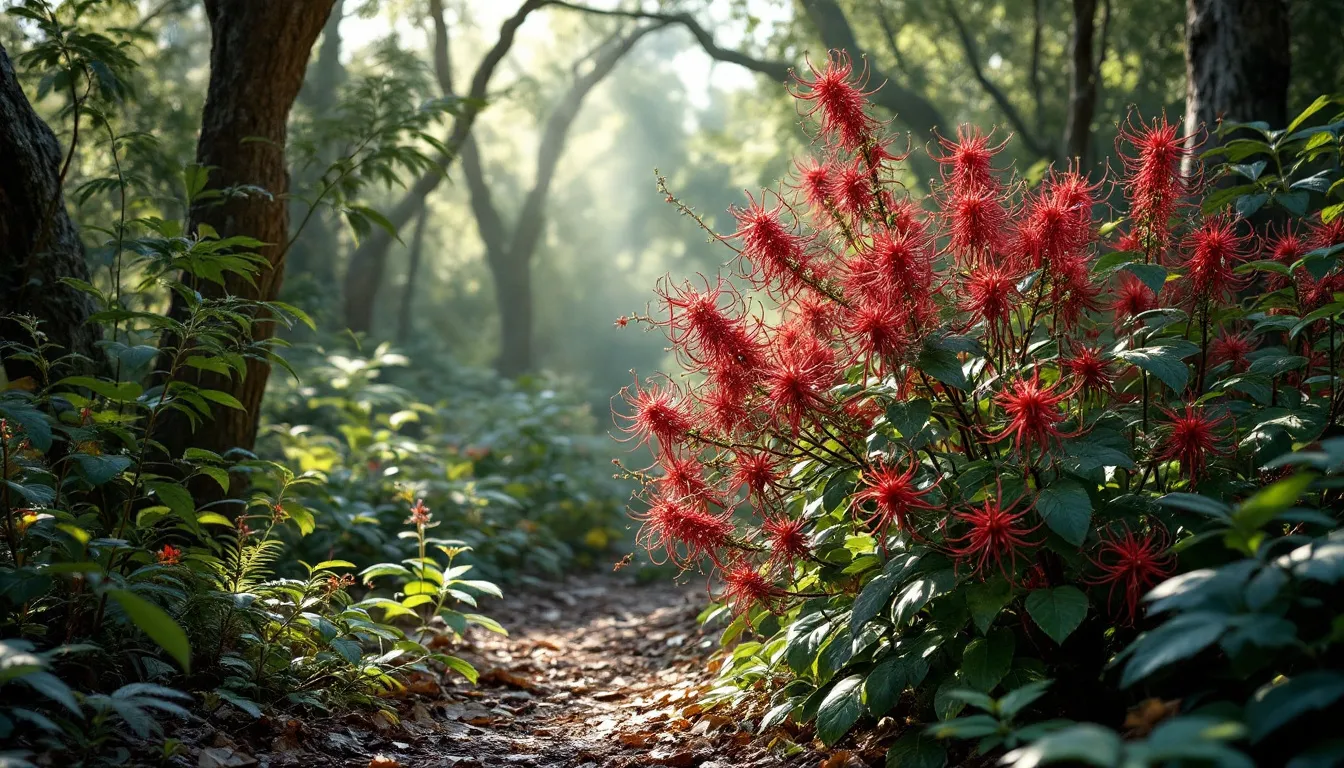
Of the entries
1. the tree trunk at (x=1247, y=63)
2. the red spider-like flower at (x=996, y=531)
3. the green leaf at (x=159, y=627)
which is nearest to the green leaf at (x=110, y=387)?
the green leaf at (x=159, y=627)

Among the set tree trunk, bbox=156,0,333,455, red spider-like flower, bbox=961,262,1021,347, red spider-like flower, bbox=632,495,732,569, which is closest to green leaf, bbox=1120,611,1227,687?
red spider-like flower, bbox=961,262,1021,347

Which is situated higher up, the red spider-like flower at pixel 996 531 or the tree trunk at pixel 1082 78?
the tree trunk at pixel 1082 78

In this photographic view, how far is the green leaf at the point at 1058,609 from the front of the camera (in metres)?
2.03

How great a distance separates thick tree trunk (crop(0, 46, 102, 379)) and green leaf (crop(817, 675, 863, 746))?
255 centimetres

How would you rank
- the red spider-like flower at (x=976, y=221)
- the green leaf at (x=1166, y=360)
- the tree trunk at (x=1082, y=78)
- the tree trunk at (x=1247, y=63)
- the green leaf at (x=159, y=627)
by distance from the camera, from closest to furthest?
the green leaf at (x=159, y=627) → the green leaf at (x=1166, y=360) → the red spider-like flower at (x=976, y=221) → the tree trunk at (x=1247, y=63) → the tree trunk at (x=1082, y=78)

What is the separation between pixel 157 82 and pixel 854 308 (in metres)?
12.7

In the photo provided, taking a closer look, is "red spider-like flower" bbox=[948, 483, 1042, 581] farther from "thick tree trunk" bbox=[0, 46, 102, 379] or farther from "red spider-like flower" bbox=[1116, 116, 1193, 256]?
"thick tree trunk" bbox=[0, 46, 102, 379]

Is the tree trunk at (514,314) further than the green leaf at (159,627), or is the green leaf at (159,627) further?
the tree trunk at (514,314)

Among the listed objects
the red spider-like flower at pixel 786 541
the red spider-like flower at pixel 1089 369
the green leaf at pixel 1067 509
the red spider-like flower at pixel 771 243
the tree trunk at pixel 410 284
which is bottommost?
the green leaf at pixel 1067 509

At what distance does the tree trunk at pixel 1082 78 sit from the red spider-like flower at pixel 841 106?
425 cm

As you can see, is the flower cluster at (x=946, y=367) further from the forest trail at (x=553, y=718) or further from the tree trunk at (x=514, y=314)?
the tree trunk at (x=514, y=314)

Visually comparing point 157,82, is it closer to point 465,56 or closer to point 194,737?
point 194,737

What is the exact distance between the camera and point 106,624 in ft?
8.39

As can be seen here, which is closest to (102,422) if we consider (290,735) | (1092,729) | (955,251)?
(290,735)
